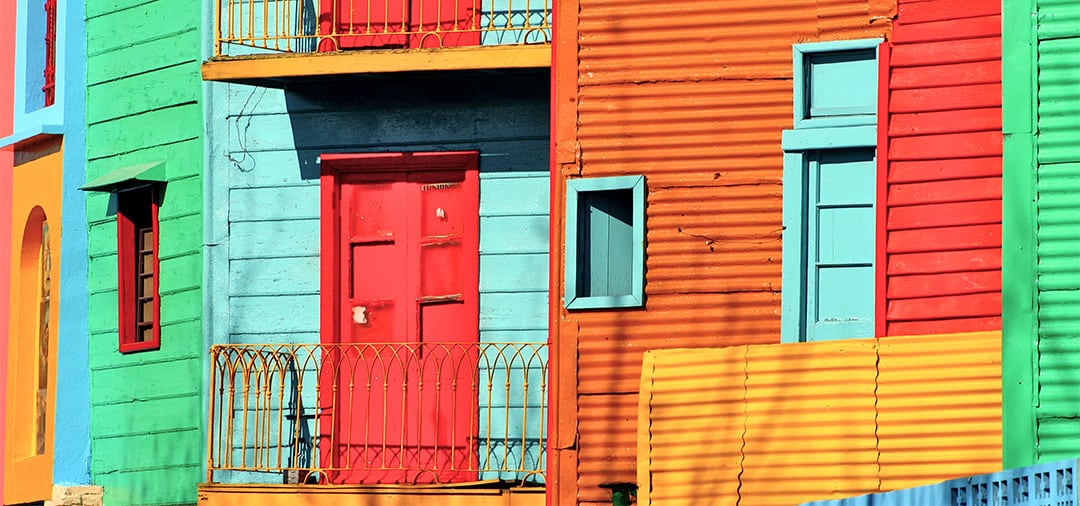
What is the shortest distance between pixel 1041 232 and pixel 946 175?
0.81m

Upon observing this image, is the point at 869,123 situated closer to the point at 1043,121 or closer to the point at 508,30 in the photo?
the point at 1043,121

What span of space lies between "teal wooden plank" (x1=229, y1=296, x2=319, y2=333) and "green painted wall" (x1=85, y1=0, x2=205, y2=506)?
0.37 meters

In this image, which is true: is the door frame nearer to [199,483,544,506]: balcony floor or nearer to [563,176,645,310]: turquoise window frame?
[199,483,544,506]: balcony floor

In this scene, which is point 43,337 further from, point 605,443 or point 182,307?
point 605,443

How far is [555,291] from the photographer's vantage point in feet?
51.0

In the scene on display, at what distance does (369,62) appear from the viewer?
55.2ft

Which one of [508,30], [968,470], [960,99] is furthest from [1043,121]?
[508,30]

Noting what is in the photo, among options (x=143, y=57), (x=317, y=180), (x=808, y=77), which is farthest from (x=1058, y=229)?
(x=143, y=57)

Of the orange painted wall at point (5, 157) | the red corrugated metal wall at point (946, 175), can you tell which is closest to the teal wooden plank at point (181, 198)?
the orange painted wall at point (5, 157)

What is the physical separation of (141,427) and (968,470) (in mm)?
7217

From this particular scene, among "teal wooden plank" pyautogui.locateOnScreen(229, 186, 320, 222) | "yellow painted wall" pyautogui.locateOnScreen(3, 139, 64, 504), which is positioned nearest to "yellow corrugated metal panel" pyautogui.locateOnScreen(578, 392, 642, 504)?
"teal wooden plank" pyautogui.locateOnScreen(229, 186, 320, 222)

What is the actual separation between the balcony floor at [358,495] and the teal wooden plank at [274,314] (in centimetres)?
138

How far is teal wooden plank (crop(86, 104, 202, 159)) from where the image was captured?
18.1 m

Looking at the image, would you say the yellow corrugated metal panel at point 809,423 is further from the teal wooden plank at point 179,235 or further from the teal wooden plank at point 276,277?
the teal wooden plank at point 179,235
